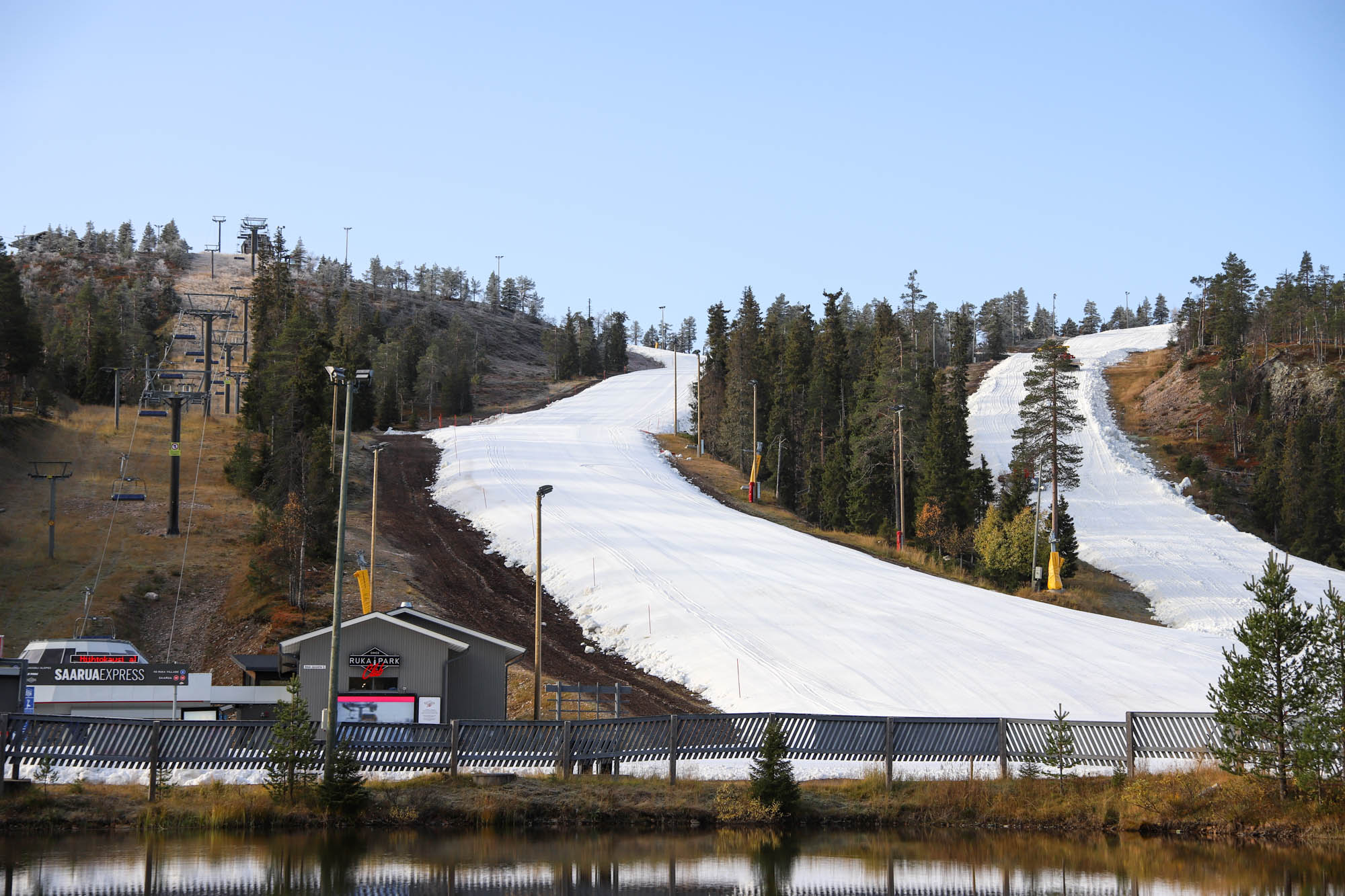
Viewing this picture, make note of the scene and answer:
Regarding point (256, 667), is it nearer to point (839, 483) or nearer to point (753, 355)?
point (839, 483)

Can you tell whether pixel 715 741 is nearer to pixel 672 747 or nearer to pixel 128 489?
pixel 672 747

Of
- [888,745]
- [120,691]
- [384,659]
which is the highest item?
[384,659]

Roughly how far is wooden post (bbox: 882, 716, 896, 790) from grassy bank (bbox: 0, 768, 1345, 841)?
0.30 m

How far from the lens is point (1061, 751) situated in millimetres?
22625

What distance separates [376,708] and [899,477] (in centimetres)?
5069

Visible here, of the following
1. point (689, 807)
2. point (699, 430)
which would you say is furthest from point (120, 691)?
point (699, 430)

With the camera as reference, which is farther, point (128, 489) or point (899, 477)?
point (899, 477)

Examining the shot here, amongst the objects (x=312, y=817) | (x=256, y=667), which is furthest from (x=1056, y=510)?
(x=312, y=817)

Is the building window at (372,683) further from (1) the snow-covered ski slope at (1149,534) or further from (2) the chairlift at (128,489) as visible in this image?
(1) the snow-covered ski slope at (1149,534)

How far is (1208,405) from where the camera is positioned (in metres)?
116

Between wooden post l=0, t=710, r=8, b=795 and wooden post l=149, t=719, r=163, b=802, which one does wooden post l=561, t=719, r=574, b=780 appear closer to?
wooden post l=149, t=719, r=163, b=802

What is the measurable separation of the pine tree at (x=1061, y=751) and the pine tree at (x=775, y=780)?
533 centimetres

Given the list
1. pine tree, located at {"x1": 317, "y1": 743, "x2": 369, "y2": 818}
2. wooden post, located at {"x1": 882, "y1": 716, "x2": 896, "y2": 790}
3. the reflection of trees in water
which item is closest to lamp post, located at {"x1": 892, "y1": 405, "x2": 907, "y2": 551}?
wooden post, located at {"x1": 882, "y1": 716, "x2": 896, "y2": 790}

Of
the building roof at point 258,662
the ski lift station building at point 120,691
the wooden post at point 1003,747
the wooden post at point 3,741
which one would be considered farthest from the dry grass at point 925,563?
the wooden post at point 3,741
